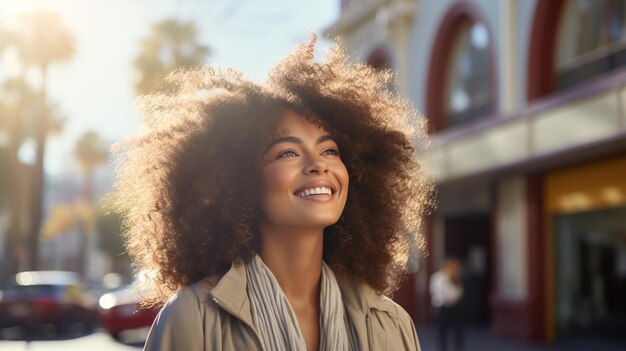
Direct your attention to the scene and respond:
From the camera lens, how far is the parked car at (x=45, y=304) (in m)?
19.8

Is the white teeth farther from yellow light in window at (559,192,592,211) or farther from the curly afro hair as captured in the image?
yellow light in window at (559,192,592,211)

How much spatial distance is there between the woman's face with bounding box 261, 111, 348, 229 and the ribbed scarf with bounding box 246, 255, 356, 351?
0.19m

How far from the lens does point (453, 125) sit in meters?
20.3

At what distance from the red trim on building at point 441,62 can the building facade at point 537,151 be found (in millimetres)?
25

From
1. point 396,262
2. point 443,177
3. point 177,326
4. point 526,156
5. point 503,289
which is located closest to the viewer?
point 177,326

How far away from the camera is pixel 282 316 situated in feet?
8.71

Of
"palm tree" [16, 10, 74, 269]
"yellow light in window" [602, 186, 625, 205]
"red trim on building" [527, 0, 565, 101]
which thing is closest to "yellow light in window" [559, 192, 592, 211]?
"yellow light in window" [602, 186, 625, 205]

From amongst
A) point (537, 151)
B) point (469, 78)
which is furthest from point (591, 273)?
point (469, 78)

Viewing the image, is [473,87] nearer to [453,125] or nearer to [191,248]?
[453,125]

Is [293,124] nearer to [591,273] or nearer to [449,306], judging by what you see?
[449,306]

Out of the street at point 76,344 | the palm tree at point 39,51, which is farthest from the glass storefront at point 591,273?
the palm tree at point 39,51

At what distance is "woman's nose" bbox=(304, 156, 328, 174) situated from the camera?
2758mm

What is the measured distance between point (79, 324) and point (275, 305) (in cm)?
1933

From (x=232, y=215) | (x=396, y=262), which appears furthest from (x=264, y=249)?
(x=396, y=262)
